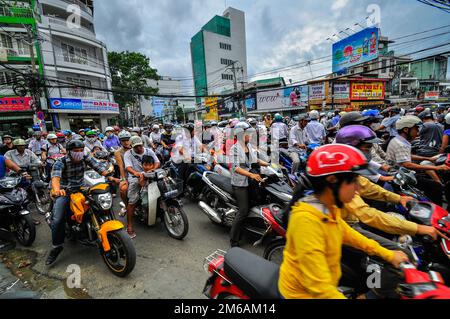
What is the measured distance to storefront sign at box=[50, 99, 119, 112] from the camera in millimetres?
20625

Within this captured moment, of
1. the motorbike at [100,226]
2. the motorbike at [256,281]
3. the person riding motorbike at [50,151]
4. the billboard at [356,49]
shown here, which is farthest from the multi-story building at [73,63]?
the billboard at [356,49]

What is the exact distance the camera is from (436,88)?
1705 inches

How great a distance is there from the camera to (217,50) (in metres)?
55.9

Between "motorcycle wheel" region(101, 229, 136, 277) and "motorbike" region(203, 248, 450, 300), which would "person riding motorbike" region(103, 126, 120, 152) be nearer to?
"motorcycle wheel" region(101, 229, 136, 277)

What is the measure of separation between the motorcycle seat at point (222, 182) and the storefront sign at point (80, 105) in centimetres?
2292

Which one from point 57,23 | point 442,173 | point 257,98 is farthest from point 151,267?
point 257,98

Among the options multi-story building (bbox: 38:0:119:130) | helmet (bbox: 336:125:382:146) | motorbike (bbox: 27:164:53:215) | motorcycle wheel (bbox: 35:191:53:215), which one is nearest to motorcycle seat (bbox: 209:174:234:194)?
helmet (bbox: 336:125:382:146)

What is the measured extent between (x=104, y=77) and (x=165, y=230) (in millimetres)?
28461

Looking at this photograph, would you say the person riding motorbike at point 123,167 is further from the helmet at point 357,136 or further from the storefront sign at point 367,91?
the storefront sign at point 367,91

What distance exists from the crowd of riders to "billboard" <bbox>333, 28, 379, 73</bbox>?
24.6 metres

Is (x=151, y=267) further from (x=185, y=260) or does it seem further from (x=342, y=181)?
(x=342, y=181)

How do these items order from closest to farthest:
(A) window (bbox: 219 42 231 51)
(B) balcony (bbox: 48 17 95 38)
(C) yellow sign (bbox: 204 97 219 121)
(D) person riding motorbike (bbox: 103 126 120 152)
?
(D) person riding motorbike (bbox: 103 126 120 152) → (B) balcony (bbox: 48 17 95 38) → (C) yellow sign (bbox: 204 97 219 121) → (A) window (bbox: 219 42 231 51)

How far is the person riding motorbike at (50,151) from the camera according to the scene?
6.57 metres

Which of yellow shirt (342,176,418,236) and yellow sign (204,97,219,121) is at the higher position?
yellow sign (204,97,219,121)
